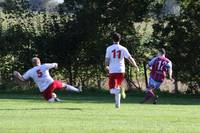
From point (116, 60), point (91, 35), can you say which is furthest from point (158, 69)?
point (91, 35)

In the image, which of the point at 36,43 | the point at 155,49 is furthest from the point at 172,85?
the point at 36,43

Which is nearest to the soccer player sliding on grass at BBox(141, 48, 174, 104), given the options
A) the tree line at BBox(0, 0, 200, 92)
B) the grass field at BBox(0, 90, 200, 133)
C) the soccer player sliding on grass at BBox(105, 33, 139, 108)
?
the soccer player sliding on grass at BBox(105, 33, 139, 108)

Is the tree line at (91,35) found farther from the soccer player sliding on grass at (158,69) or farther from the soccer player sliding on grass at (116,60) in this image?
the soccer player sliding on grass at (116,60)

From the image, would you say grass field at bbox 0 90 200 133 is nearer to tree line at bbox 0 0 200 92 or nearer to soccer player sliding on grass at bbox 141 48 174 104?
soccer player sliding on grass at bbox 141 48 174 104

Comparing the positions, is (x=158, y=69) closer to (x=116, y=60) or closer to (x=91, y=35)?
(x=116, y=60)

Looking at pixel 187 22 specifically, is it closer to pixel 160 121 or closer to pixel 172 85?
pixel 172 85

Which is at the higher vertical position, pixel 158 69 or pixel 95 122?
pixel 158 69

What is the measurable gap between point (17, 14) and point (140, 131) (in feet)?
83.1

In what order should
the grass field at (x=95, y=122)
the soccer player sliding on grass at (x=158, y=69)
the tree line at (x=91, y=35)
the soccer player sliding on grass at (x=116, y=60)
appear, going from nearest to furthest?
the grass field at (x=95, y=122) < the soccer player sliding on grass at (x=116, y=60) < the soccer player sliding on grass at (x=158, y=69) < the tree line at (x=91, y=35)

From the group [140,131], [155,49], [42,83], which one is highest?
[155,49]

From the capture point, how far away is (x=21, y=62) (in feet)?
120

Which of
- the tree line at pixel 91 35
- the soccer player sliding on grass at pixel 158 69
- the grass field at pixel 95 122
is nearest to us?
the grass field at pixel 95 122

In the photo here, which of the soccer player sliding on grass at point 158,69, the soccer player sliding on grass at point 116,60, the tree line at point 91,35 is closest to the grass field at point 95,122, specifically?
the soccer player sliding on grass at point 116,60

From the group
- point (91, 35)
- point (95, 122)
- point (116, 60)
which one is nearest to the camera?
point (95, 122)
